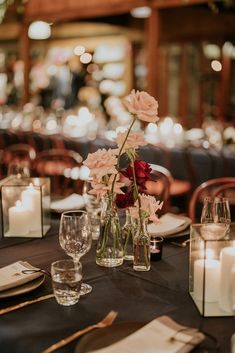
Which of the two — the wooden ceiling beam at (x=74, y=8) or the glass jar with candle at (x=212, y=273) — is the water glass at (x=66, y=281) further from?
the wooden ceiling beam at (x=74, y=8)

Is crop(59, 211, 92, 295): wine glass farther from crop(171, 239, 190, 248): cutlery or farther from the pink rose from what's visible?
crop(171, 239, 190, 248): cutlery

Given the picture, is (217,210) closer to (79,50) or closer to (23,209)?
(23,209)

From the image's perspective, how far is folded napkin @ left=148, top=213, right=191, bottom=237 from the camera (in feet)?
7.37

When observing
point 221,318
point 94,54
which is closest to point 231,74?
point 94,54

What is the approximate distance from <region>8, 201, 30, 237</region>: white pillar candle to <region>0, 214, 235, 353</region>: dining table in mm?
200

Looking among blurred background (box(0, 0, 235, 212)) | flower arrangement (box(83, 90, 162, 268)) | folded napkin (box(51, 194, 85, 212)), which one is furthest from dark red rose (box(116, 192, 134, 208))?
blurred background (box(0, 0, 235, 212))

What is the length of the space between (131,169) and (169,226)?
0.58 m

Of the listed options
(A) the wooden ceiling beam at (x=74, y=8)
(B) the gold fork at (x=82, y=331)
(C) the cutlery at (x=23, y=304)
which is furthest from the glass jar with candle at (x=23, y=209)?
(A) the wooden ceiling beam at (x=74, y=8)

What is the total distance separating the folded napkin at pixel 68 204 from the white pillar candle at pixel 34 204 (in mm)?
319

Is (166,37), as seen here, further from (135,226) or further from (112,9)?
(135,226)

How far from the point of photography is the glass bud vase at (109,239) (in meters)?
1.89

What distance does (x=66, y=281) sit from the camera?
5.05 ft

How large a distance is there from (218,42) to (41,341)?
8884 millimetres

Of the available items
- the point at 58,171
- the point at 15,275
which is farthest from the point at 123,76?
the point at 15,275
